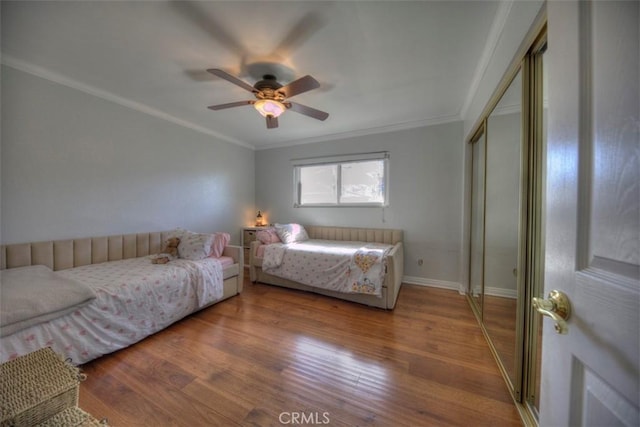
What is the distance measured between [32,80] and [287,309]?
3.30 metres

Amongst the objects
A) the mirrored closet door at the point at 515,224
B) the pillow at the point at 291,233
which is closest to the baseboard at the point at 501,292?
the mirrored closet door at the point at 515,224

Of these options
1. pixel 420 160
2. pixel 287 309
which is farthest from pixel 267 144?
pixel 287 309

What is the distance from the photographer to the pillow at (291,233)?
3.61 metres

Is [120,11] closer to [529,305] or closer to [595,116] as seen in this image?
[595,116]

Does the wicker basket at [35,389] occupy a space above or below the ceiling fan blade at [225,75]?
below

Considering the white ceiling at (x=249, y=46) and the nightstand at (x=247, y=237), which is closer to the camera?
the white ceiling at (x=249, y=46)

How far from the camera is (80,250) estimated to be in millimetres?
2365

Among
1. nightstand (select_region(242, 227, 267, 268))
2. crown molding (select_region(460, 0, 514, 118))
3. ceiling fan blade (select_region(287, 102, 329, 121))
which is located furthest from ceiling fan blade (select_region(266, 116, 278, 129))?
nightstand (select_region(242, 227, 267, 268))

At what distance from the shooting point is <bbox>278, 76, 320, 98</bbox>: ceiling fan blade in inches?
70.2

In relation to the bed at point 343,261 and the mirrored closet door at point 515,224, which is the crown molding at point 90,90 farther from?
the mirrored closet door at point 515,224

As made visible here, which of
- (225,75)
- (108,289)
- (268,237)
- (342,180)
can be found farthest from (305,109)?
(108,289)

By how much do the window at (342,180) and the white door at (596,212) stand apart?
3.14 m

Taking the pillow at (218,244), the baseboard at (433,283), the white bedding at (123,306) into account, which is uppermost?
the pillow at (218,244)

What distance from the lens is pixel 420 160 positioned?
342cm
